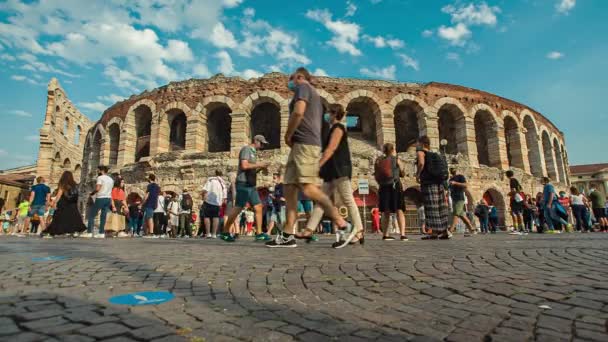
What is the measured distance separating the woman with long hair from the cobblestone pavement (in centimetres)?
151

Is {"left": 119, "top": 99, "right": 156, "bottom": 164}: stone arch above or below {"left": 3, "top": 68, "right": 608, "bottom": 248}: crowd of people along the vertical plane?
above

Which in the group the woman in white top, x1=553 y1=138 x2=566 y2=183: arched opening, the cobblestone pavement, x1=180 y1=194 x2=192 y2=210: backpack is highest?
x1=553 y1=138 x2=566 y2=183: arched opening

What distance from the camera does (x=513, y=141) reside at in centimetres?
2178

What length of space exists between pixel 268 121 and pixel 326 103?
4.92 m

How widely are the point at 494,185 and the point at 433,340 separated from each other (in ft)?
64.2

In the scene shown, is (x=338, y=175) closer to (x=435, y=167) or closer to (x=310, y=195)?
(x=310, y=195)

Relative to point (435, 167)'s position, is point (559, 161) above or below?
above

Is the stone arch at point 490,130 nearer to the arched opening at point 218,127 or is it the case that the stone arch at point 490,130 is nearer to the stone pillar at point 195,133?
the arched opening at point 218,127

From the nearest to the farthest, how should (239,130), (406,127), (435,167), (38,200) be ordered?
(435,167) < (38,200) < (239,130) < (406,127)

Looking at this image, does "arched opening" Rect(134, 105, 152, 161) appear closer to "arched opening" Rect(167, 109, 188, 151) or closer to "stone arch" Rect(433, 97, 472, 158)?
"arched opening" Rect(167, 109, 188, 151)

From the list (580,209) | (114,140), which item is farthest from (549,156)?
(114,140)

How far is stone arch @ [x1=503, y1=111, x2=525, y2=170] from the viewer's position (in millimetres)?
21198

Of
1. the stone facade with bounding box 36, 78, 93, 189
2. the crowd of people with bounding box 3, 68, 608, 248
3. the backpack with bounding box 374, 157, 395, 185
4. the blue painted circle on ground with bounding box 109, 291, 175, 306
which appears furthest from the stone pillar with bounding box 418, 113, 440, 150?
the stone facade with bounding box 36, 78, 93, 189

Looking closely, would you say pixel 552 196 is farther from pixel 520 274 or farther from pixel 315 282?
pixel 315 282
